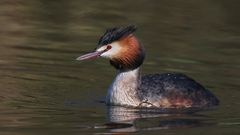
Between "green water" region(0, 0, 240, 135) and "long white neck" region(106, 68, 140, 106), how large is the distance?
0.28 m

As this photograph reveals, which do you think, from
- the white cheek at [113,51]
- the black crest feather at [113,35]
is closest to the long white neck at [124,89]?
the white cheek at [113,51]

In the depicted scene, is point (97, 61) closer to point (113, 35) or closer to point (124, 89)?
point (124, 89)

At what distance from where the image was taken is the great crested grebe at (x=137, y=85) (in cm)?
1534

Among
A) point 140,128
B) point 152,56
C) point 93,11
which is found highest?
point 93,11

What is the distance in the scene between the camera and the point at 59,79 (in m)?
17.1

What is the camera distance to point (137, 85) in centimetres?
1561

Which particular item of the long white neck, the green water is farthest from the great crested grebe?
the green water

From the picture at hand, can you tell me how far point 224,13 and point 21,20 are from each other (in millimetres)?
4991

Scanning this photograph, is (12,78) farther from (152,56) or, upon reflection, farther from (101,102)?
(152,56)

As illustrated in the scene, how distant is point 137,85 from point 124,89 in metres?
0.20

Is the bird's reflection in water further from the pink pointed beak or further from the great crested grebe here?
the pink pointed beak

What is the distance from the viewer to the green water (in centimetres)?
1402

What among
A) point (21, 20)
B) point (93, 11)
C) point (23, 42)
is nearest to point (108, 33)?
point (23, 42)

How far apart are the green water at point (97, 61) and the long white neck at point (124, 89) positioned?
0.91 ft
